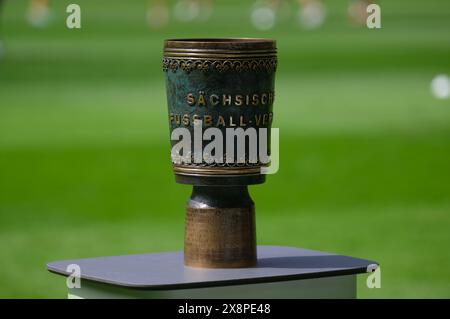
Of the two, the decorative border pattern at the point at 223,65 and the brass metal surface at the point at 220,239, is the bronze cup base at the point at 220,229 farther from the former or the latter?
the decorative border pattern at the point at 223,65

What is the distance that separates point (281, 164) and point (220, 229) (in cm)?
1092

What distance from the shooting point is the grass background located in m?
13.2

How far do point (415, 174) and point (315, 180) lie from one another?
1.20m

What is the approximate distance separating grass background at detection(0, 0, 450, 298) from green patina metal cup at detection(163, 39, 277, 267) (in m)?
3.69

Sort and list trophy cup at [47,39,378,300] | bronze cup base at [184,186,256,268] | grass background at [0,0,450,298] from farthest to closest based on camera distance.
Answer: grass background at [0,0,450,298]
bronze cup base at [184,186,256,268]
trophy cup at [47,39,378,300]

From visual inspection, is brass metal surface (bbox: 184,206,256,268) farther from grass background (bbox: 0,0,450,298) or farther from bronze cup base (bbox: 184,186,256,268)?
grass background (bbox: 0,0,450,298)

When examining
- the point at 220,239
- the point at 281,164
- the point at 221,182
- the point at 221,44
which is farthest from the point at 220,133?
the point at 281,164

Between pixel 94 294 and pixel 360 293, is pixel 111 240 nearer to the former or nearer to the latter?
pixel 360 293

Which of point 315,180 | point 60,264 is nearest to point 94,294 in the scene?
point 60,264

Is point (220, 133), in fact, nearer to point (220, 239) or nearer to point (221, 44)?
point (221, 44)

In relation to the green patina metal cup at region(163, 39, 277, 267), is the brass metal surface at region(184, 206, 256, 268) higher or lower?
lower

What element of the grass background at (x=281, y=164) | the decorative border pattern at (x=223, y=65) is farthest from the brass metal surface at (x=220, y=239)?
the grass background at (x=281, y=164)

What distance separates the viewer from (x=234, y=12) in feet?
196

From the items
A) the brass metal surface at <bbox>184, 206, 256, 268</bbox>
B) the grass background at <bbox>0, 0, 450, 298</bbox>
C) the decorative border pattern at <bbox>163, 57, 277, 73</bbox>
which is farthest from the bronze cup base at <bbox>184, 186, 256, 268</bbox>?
the grass background at <bbox>0, 0, 450, 298</bbox>
